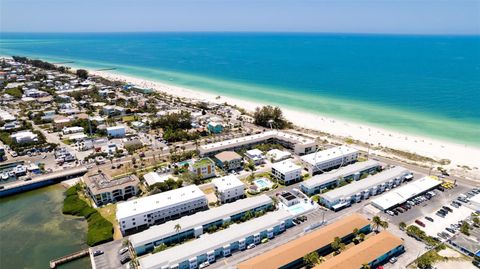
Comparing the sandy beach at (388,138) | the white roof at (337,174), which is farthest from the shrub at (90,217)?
the sandy beach at (388,138)

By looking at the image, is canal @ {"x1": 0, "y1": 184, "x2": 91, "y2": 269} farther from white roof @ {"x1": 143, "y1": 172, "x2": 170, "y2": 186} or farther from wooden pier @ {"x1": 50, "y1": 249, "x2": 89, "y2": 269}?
white roof @ {"x1": 143, "y1": 172, "x2": 170, "y2": 186}

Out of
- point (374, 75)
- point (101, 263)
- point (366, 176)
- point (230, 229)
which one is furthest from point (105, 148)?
point (374, 75)

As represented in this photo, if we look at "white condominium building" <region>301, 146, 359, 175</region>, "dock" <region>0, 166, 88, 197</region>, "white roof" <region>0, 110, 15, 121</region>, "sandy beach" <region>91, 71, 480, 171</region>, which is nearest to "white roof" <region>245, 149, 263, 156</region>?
"white condominium building" <region>301, 146, 359, 175</region>

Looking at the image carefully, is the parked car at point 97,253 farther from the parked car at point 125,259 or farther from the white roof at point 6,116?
the white roof at point 6,116

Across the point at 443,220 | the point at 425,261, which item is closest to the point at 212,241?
the point at 425,261

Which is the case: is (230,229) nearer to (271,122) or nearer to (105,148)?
(105,148)

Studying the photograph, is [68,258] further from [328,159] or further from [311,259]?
[328,159]

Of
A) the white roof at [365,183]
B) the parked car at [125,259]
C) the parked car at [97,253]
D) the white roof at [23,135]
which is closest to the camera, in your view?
the parked car at [125,259]
